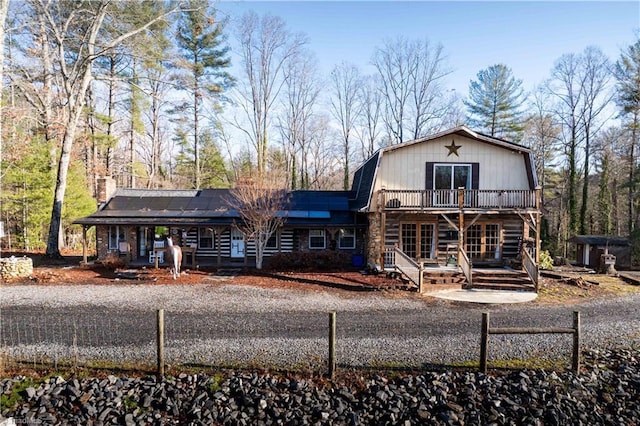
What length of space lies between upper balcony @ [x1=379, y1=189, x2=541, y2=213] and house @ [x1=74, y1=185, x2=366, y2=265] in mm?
3011

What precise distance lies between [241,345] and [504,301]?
8635mm

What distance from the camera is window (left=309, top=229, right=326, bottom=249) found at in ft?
59.2

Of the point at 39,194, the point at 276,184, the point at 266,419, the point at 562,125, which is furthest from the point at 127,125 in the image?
the point at 562,125

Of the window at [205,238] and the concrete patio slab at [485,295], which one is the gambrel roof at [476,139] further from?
the window at [205,238]

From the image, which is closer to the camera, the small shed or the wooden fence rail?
the wooden fence rail

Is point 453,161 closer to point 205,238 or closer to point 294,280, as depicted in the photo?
point 294,280

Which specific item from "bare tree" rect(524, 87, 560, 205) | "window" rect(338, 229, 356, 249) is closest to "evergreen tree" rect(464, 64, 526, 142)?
"bare tree" rect(524, 87, 560, 205)

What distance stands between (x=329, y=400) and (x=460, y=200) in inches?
441

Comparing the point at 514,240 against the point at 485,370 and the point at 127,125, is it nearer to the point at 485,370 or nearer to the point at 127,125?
the point at 485,370

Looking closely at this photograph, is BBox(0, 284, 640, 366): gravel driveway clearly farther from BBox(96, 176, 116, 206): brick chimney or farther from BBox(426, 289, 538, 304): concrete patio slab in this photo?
BBox(96, 176, 116, 206): brick chimney

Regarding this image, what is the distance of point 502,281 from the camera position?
13164 mm

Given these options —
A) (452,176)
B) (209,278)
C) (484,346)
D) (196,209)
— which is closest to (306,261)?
(209,278)

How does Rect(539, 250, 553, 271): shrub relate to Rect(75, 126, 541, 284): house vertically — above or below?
below

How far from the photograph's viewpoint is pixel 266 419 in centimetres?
543
